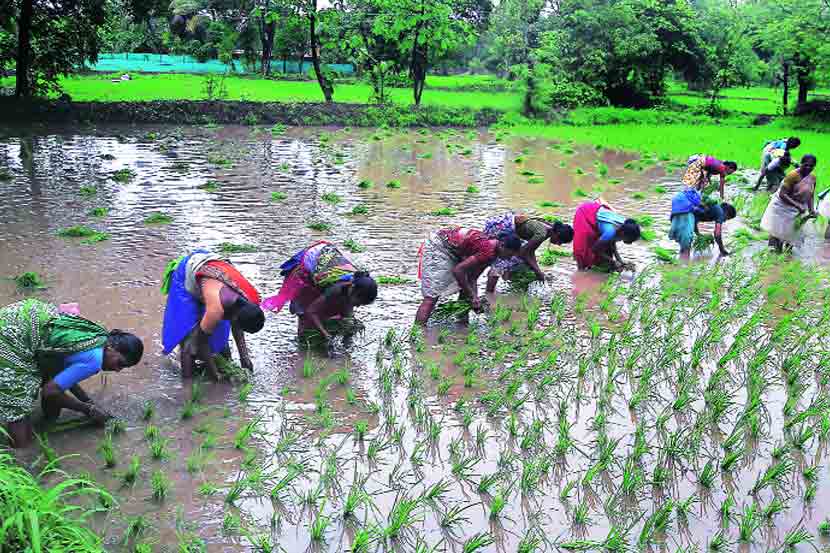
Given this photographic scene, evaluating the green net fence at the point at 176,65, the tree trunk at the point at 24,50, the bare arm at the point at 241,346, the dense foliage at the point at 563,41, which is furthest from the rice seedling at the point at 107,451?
the green net fence at the point at 176,65

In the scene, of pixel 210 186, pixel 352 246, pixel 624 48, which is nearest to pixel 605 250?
pixel 352 246

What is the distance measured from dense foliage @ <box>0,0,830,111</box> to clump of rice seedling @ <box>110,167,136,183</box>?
21.4 feet

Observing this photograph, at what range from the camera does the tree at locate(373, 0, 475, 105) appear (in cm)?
2558

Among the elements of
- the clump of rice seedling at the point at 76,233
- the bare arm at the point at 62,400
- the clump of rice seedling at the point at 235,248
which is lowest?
the bare arm at the point at 62,400

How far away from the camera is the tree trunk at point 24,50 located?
20.2 meters

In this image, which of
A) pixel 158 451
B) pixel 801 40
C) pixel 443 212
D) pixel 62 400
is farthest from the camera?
pixel 801 40

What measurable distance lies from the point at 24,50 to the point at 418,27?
11.6 m

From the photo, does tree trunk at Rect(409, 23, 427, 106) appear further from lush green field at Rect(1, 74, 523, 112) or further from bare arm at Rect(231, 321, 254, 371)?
bare arm at Rect(231, 321, 254, 371)

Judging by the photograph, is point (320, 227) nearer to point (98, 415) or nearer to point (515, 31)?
point (98, 415)

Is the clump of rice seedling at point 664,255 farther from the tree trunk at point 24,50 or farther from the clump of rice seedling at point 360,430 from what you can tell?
the tree trunk at point 24,50

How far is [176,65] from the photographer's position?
42750 mm

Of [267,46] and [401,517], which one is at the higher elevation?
[267,46]

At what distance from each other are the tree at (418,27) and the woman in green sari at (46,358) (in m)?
21.8

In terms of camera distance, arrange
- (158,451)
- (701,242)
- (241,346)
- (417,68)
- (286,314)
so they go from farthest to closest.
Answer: (417,68) → (701,242) → (286,314) → (241,346) → (158,451)
